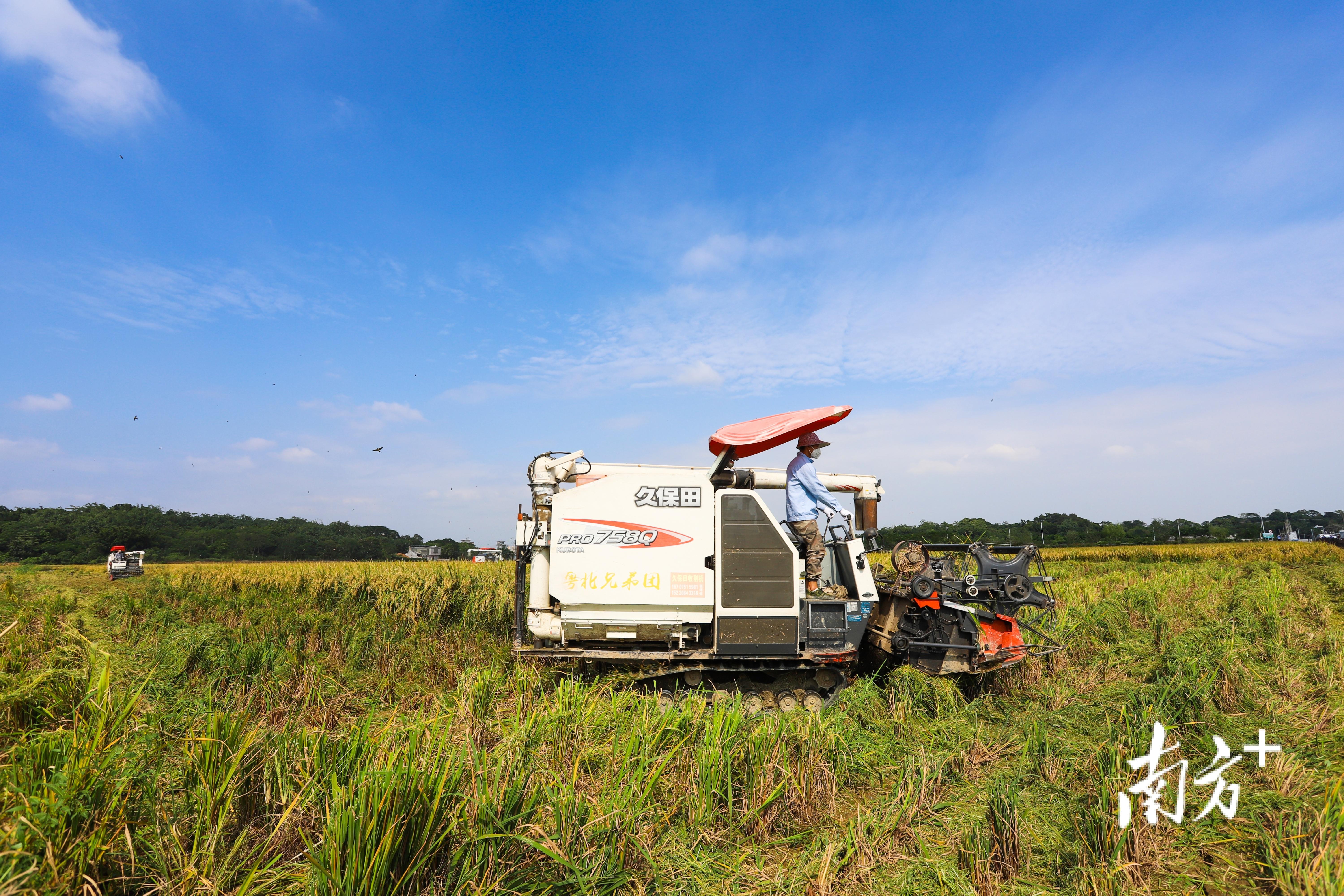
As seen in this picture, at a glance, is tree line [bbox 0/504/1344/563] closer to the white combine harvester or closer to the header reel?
the white combine harvester

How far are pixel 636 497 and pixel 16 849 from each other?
5356 millimetres

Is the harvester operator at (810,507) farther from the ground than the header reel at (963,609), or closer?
farther from the ground

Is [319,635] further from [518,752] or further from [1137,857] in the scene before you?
[1137,857]

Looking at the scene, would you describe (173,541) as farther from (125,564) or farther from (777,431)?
(777,431)

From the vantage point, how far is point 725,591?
6.87 metres

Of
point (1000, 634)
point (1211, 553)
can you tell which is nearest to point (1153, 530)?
point (1211, 553)

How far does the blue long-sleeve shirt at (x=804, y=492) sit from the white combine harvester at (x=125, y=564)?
1132 inches

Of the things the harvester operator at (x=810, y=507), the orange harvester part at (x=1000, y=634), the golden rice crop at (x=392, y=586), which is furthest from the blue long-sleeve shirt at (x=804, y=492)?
the golden rice crop at (x=392, y=586)

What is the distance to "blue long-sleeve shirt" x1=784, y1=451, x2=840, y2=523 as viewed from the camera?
716cm

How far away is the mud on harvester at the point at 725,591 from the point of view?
6.88 meters

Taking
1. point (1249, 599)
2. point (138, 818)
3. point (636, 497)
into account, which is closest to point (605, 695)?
point (636, 497)

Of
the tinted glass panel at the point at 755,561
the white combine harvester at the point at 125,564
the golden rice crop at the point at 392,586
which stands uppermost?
the tinted glass panel at the point at 755,561

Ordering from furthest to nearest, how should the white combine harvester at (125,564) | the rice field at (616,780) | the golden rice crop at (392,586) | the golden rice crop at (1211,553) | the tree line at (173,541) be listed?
1. the tree line at (173,541)
2. the golden rice crop at (1211,553)
3. the white combine harvester at (125,564)
4. the golden rice crop at (392,586)
5. the rice field at (616,780)

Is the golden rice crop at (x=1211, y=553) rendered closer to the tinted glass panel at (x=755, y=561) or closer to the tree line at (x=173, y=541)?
the tinted glass panel at (x=755, y=561)
